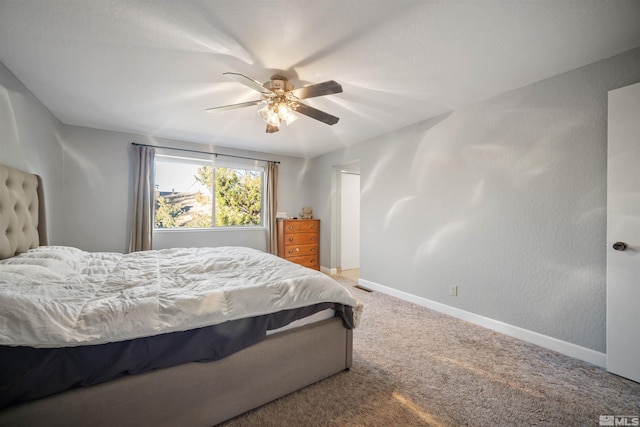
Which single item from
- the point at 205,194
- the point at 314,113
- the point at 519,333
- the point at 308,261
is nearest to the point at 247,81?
the point at 314,113

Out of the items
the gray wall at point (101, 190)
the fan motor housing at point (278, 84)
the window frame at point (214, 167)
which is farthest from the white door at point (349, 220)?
the fan motor housing at point (278, 84)

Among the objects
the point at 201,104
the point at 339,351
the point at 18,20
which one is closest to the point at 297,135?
the point at 201,104

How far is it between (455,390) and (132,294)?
6.90ft

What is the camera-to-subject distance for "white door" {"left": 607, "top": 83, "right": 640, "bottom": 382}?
172 cm

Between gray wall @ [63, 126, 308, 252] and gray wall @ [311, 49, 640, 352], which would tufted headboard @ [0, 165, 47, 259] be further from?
gray wall @ [311, 49, 640, 352]

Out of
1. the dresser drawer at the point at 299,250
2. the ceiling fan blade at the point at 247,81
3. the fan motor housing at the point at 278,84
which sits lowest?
the dresser drawer at the point at 299,250

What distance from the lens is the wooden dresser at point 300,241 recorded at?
4602mm

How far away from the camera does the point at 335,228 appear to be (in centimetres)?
485

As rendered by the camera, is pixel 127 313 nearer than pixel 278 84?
Yes

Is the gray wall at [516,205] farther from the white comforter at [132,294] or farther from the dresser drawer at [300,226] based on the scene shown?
the dresser drawer at [300,226]

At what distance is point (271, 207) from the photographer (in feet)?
15.3

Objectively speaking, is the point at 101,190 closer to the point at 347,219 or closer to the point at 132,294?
the point at 132,294

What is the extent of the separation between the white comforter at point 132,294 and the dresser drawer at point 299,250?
235cm

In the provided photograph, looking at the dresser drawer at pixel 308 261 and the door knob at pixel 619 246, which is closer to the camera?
the door knob at pixel 619 246
